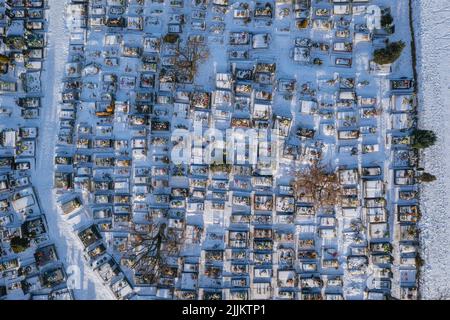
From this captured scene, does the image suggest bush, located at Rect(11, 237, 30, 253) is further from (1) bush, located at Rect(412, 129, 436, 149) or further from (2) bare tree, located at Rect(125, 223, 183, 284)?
(1) bush, located at Rect(412, 129, 436, 149)

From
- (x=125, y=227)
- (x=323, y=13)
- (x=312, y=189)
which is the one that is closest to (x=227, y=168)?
(x=312, y=189)

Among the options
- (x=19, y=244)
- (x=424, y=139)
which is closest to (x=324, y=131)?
(x=424, y=139)

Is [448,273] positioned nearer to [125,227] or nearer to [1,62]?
[125,227]

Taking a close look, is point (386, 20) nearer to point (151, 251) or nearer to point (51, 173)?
point (151, 251)

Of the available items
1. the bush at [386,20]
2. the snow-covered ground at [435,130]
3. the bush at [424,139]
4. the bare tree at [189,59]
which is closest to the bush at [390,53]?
the bush at [386,20]
